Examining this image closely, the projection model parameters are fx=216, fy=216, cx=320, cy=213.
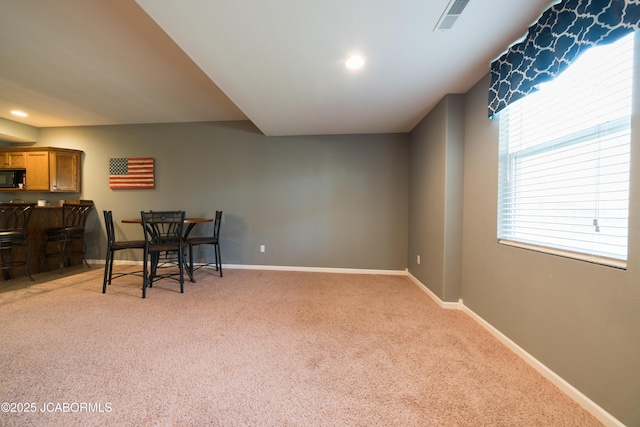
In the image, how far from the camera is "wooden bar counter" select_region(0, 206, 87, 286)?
10.3ft

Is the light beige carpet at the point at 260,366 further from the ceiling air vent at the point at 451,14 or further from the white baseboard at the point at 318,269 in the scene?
the ceiling air vent at the point at 451,14

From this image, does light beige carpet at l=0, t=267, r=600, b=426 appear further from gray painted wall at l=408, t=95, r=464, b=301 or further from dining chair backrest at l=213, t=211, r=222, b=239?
dining chair backrest at l=213, t=211, r=222, b=239

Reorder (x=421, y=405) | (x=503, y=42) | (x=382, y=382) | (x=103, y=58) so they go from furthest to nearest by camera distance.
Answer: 1. (x=103, y=58)
2. (x=503, y=42)
3. (x=382, y=382)
4. (x=421, y=405)

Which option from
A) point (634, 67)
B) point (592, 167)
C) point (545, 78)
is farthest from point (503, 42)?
point (592, 167)

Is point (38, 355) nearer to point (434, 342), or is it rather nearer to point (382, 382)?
A: point (382, 382)

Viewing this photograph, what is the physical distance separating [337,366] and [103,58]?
11.3 feet

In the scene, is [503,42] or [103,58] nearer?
[503,42]

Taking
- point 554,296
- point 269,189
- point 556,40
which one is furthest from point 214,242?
point 556,40

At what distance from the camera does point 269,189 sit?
3721 millimetres

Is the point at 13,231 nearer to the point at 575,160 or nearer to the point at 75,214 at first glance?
the point at 75,214

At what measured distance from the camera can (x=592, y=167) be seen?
3.90 feet

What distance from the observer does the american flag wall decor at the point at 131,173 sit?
3799 mm

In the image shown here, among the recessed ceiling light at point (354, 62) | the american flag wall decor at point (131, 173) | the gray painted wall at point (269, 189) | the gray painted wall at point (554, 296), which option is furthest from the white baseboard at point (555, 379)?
the american flag wall decor at point (131, 173)

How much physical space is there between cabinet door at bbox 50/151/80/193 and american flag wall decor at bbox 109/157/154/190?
1.98 feet
